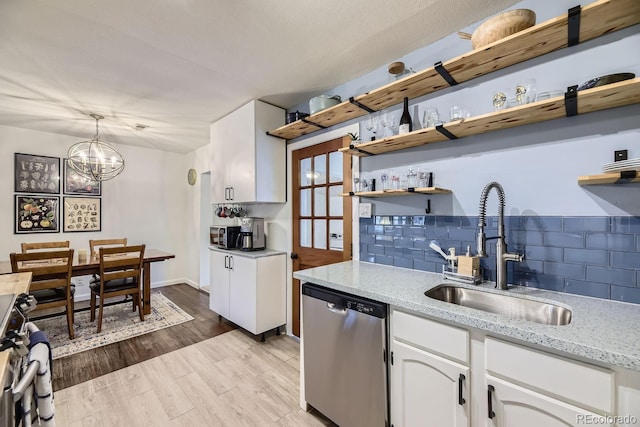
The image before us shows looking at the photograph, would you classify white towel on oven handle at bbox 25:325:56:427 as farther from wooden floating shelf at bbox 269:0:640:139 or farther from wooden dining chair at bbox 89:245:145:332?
wooden dining chair at bbox 89:245:145:332

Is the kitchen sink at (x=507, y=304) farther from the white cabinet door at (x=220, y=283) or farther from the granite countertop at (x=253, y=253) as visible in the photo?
the white cabinet door at (x=220, y=283)

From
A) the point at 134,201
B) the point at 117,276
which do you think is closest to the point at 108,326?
the point at 117,276

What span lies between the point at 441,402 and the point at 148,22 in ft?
8.33

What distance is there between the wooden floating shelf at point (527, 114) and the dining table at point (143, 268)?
9.57 ft

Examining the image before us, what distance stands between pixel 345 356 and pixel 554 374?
0.93 meters

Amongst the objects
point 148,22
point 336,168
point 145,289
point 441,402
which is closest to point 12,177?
point 145,289

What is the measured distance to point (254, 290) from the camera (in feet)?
8.72

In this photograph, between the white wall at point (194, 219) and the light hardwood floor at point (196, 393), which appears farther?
the white wall at point (194, 219)

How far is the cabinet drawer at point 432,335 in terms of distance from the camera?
112 centimetres

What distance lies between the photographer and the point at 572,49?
134cm

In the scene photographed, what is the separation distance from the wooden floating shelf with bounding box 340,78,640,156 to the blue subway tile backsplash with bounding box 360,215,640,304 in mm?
508

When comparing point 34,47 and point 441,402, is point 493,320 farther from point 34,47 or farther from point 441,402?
point 34,47

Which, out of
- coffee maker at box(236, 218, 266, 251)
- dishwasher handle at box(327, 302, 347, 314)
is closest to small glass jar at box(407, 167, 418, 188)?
dishwasher handle at box(327, 302, 347, 314)

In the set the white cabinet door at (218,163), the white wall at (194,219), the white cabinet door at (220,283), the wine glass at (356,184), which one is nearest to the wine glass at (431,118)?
the wine glass at (356,184)
